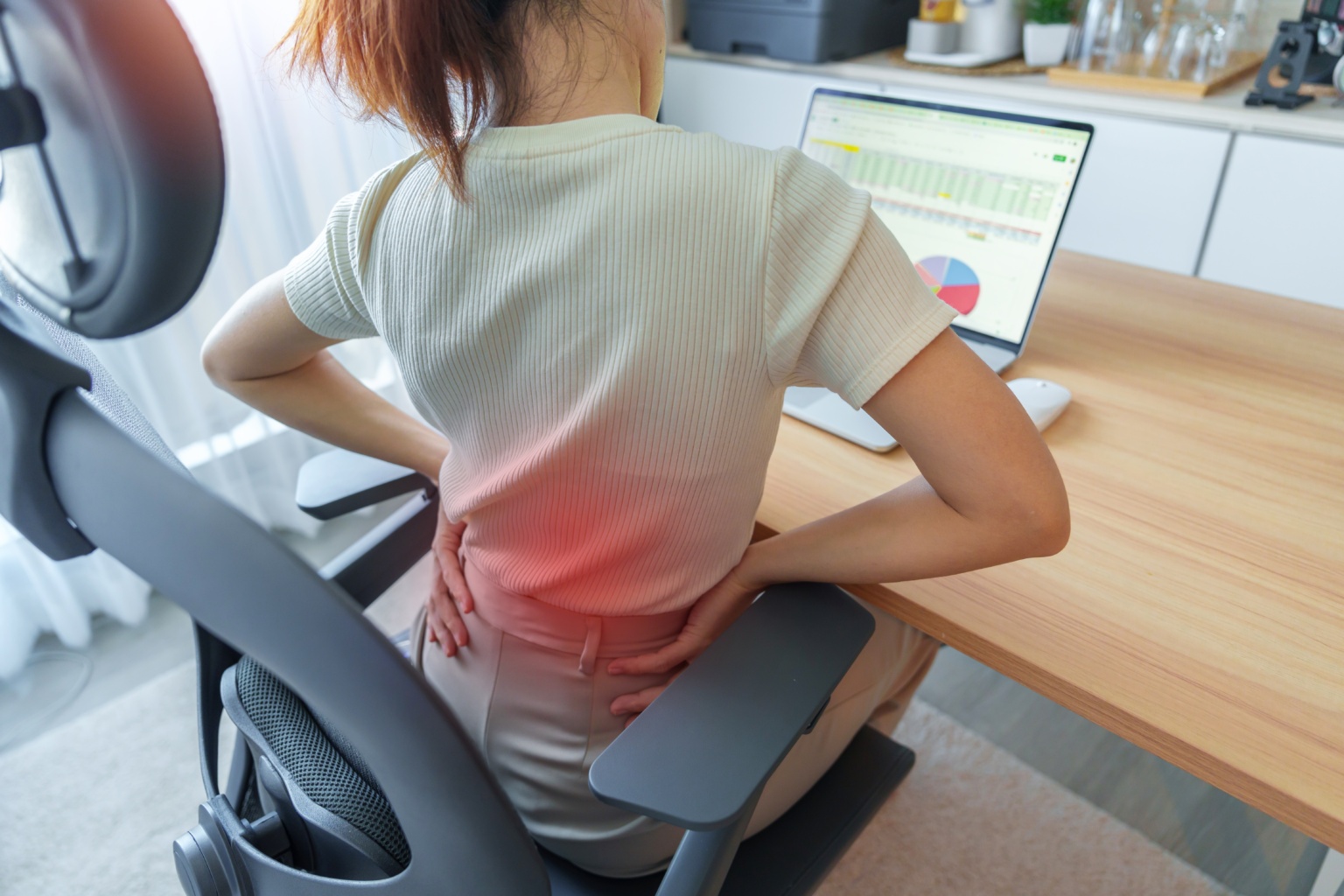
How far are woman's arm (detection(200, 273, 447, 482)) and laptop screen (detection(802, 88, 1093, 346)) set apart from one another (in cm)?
63

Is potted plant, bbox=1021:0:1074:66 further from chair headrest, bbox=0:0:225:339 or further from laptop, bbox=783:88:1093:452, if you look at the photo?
chair headrest, bbox=0:0:225:339

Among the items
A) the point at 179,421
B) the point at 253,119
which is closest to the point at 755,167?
the point at 253,119

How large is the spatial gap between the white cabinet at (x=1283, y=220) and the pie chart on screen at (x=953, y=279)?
1017 millimetres

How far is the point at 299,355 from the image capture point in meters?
0.93

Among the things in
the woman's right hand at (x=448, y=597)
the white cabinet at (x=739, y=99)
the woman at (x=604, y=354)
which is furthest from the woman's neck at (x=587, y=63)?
the white cabinet at (x=739, y=99)

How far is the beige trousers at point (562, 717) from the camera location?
0.82 m

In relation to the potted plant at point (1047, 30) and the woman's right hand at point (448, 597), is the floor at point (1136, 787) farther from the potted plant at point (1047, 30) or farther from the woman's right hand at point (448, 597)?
the potted plant at point (1047, 30)

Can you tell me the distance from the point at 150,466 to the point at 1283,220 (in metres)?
2.15

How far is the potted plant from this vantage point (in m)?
2.20

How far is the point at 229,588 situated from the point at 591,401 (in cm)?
36

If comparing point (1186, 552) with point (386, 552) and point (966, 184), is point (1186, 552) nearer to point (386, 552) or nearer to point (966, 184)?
point (966, 184)

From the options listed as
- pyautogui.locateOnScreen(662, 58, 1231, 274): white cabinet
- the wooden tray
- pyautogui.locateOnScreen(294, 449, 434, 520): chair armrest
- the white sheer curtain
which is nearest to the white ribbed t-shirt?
pyautogui.locateOnScreen(294, 449, 434, 520): chair armrest

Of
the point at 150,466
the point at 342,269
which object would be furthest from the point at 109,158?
the point at 342,269

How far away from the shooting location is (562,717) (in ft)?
2.75
